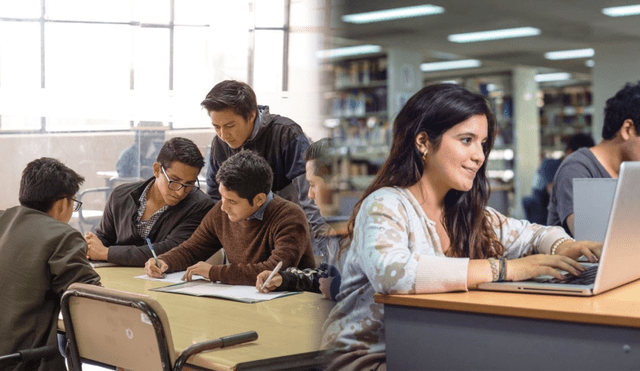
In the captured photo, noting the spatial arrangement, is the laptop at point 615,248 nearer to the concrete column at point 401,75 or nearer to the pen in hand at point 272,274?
the pen in hand at point 272,274

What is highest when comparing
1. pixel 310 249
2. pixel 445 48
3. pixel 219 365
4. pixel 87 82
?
pixel 445 48

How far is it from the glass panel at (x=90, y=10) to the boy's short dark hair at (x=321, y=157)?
3.75 ft

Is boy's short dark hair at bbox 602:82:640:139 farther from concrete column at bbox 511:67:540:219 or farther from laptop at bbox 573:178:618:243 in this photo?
concrete column at bbox 511:67:540:219

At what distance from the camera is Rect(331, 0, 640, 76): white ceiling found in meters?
7.77

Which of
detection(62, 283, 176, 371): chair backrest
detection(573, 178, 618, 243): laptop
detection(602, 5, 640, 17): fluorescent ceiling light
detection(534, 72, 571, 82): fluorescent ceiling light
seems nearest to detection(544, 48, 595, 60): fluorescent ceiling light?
detection(534, 72, 571, 82): fluorescent ceiling light

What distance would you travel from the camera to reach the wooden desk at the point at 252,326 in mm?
1570

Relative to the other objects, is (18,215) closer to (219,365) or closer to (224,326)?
(224,326)

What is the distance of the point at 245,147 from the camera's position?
220 centimetres

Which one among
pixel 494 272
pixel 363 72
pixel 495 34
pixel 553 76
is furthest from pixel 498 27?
pixel 494 272

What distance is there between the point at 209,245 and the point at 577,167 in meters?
1.37

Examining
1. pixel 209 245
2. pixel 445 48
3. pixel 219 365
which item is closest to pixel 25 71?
pixel 209 245

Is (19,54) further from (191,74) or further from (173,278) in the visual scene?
(173,278)

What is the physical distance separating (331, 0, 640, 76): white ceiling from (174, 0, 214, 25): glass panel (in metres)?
4.29

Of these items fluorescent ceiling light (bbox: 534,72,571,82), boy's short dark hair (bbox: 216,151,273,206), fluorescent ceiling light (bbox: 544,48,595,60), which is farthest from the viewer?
fluorescent ceiling light (bbox: 534,72,571,82)
